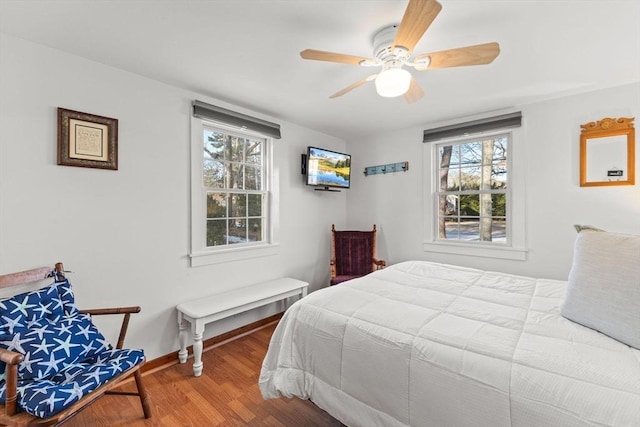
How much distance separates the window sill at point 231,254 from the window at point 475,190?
1.98 meters

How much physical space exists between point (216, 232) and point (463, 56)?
2.50m

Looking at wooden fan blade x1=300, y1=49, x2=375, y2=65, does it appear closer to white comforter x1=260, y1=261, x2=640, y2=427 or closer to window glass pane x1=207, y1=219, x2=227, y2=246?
white comforter x1=260, y1=261, x2=640, y2=427

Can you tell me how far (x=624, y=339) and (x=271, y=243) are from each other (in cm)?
283

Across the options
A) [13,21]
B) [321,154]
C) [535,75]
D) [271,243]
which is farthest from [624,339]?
[13,21]

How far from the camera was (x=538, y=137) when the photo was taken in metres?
2.86

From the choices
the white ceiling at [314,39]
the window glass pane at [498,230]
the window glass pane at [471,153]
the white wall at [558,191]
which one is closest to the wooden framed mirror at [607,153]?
the white wall at [558,191]

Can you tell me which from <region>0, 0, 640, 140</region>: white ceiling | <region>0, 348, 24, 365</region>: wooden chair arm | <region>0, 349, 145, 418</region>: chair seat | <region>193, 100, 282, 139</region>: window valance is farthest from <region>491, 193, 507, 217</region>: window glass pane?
<region>0, 348, 24, 365</region>: wooden chair arm

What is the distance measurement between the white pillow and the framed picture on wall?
3.01 meters

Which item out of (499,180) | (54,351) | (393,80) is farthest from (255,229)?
(499,180)

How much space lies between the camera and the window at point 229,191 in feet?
8.68

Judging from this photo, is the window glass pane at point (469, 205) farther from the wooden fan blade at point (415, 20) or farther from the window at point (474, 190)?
the wooden fan blade at point (415, 20)

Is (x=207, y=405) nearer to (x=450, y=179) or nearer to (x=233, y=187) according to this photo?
(x=233, y=187)

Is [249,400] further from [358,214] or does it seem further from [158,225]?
[358,214]

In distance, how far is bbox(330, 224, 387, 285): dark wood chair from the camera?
3.76 m
